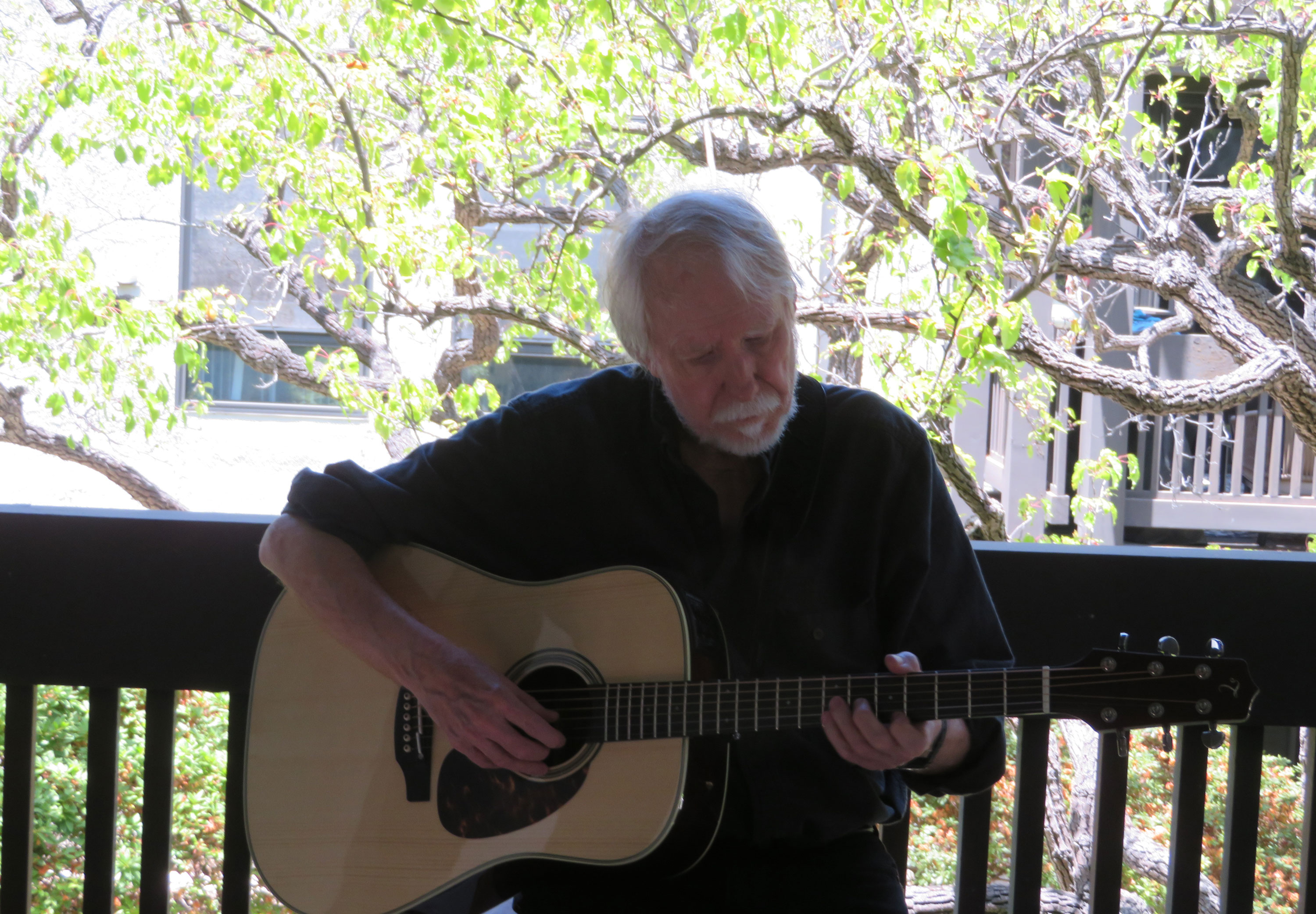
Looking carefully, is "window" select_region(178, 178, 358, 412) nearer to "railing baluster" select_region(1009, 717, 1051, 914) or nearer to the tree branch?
the tree branch

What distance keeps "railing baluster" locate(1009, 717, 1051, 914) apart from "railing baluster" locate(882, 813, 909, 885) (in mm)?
148

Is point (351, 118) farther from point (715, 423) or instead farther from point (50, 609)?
point (715, 423)

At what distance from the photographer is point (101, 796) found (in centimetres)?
166

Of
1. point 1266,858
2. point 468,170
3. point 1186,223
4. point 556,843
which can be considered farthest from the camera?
point 1266,858

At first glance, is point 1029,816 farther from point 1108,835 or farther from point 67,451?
point 67,451

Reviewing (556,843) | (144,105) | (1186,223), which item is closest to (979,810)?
(556,843)

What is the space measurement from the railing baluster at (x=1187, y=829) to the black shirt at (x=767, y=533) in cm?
42

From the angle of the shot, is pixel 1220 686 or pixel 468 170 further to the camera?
pixel 468 170

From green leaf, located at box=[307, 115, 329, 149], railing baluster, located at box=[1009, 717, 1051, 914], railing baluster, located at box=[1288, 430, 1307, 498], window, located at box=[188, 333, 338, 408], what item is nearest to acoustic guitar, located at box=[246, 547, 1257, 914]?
railing baluster, located at box=[1009, 717, 1051, 914]

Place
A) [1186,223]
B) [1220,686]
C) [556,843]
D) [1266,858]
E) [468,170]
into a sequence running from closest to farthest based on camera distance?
[1220,686] → [556,843] → [468,170] → [1186,223] → [1266,858]

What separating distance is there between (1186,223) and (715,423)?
11.1 ft

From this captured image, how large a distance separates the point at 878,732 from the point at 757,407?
16.5 inches

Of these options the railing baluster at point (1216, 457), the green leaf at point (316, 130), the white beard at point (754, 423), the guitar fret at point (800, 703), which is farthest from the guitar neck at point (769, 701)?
the railing baluster at point (1216, 457)

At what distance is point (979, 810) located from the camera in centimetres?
157
